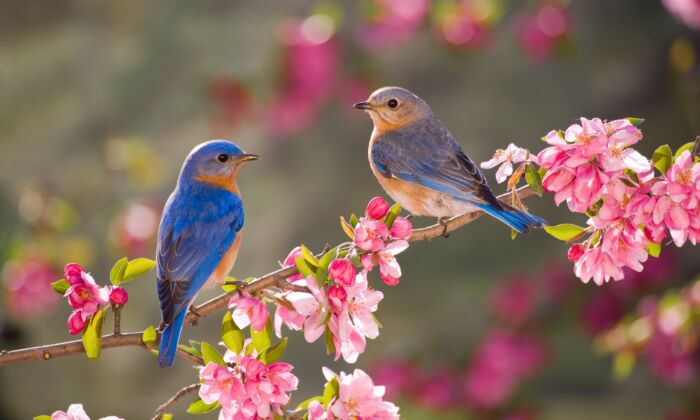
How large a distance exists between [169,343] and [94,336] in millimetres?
221

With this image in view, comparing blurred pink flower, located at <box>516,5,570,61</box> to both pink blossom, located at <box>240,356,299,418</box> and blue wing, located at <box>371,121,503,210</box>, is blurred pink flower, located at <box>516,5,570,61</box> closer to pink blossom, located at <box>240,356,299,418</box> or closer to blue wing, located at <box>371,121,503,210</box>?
blue wing, located at <box>371,121,503,210</box>

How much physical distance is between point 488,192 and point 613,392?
3948 millimetres

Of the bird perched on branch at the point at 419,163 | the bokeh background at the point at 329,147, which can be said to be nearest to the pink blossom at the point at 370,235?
the bird perched on branch at the point at 419,163

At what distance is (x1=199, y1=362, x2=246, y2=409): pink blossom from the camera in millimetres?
2383

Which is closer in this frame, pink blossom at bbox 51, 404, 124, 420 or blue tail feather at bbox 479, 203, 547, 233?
pink blossom at bbox 51, 404, 124, 420

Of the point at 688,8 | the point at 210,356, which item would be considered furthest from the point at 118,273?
the point at 688,8

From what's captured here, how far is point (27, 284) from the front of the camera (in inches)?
249

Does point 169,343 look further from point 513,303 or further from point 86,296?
point 513,303

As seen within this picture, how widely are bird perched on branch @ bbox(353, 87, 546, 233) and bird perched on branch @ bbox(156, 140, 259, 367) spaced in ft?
1.97

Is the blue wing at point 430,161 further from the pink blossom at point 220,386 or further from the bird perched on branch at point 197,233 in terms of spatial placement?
the pink blossom at point 220,386

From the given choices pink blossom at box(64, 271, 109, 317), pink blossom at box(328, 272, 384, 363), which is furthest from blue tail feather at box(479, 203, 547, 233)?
pink blossom at box(64, 271, 109, 317)

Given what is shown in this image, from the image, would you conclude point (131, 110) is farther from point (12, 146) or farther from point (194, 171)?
point (194, 171)

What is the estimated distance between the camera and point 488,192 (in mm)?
3529

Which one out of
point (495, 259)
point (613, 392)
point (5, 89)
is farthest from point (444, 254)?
point (5, 89)
